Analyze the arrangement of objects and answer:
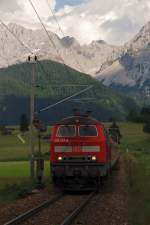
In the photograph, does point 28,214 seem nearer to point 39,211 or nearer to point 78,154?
point 39,211

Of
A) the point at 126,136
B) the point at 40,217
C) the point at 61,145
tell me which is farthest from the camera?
the point at 126,136

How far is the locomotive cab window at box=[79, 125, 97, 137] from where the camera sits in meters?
31.4

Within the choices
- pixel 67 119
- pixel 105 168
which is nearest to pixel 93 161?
pixel 105 168

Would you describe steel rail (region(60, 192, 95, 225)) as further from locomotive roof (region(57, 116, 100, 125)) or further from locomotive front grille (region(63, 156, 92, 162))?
locomotive roof (region(57, 116, 100, 125))

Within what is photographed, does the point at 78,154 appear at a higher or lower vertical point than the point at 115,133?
lower

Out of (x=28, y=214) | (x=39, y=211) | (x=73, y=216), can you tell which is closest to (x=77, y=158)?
(x=39, y=211)

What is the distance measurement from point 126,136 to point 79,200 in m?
162

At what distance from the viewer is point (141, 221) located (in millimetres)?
18688

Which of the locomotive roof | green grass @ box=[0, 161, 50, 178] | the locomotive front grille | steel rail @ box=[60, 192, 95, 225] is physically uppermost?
the locomotive roof

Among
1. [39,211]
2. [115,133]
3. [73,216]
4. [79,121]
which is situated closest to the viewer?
[73,216]

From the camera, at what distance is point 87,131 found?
31594mm

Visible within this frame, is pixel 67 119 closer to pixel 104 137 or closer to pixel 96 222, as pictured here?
pixel 104 137

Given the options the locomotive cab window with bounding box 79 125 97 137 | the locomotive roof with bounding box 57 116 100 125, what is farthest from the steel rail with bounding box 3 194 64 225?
the locomotive roof with bounding box 57 116 100 125

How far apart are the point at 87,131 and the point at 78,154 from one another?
171cm
